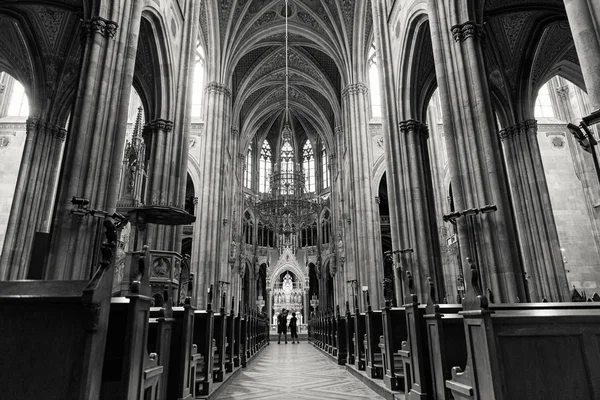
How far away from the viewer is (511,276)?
641 cm

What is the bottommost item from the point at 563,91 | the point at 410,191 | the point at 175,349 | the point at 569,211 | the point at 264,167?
the point at 175,349

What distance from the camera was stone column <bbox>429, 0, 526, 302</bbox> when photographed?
6.55m

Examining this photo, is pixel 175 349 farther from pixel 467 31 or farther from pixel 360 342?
pixel 467 31

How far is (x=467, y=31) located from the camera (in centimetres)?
762

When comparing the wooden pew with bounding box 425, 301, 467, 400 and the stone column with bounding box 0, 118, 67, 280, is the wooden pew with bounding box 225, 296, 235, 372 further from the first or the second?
the stone column with bounding box 0, 118, 67, 280

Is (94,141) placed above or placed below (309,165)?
below

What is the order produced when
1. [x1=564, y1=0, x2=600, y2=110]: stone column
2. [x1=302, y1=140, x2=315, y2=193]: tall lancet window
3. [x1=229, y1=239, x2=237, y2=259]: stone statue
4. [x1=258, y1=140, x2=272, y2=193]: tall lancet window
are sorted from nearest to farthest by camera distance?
[x1=564, y1=0, x2=600, y2=110]: stone column
[x1=229, y1=239, x2=237, y2=259]: stone statue
[x1=258, y1=140, x2=272, y2=193]: tall lancet window
[x1=302, y1=140, x2=315, y2=193]: tall lancet window

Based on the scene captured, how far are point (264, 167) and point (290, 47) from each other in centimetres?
1322

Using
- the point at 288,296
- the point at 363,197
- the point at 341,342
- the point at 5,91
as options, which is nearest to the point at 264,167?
the point at 288,296

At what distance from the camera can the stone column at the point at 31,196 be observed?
11.5m

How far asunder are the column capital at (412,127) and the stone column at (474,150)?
10.7ft

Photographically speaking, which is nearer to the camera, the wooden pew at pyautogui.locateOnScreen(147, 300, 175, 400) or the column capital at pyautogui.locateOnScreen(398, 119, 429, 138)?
the wooden pew at pyautogui.locateOnScreen(147, 300, 175, 400)

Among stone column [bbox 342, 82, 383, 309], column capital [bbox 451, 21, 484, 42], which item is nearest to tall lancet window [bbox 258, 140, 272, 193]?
stone column [bbox 342, 82, 383, 309]

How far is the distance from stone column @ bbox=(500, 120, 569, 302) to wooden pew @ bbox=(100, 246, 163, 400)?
11.2 meters
